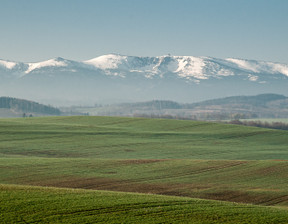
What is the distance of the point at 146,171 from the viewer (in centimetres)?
4362

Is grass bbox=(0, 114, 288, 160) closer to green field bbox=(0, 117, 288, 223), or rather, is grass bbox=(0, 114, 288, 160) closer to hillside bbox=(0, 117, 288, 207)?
hillside bbox=(0, 117, 288, 207)

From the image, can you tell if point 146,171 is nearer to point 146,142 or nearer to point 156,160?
point 156,160

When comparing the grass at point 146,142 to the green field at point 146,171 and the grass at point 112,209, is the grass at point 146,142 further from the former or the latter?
the grass at point 112,209

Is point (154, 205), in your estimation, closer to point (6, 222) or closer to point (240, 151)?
point (6, 222)

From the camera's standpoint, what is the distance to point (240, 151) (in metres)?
63.2

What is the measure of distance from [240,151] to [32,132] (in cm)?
3122

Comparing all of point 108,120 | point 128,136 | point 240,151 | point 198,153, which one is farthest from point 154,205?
point 108,120

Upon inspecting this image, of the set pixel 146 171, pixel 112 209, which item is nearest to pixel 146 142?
pixel 146 171

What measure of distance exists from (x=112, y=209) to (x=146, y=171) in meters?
21.5

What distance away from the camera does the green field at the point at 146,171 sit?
72.5 ft

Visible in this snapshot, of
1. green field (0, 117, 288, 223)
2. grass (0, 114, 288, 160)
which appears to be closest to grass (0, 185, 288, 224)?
green field (0, 117, 288, 223)

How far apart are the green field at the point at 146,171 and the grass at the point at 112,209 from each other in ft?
0.15

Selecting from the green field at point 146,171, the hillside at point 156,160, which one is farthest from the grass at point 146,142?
the green field at point 146,171

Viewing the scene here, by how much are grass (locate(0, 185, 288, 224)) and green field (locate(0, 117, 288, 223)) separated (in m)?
0.04
